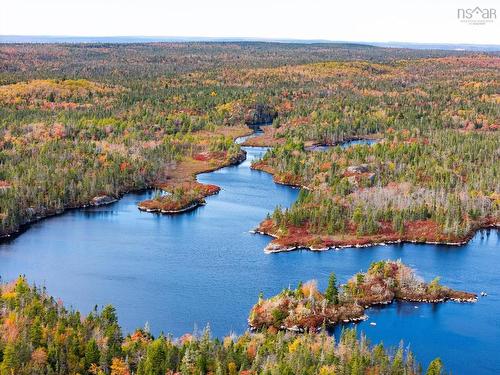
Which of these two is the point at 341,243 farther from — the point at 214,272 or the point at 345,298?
the point at 345,298

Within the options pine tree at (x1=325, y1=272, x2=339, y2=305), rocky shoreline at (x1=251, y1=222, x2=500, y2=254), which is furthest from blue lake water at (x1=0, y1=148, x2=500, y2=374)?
pine tree at (x1=325, y1=272, x2=339, y2=305)

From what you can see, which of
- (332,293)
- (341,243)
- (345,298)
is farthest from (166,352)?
(341,243)

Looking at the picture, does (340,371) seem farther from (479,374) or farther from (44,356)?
(44,356)

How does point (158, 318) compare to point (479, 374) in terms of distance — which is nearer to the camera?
point (479, 374)

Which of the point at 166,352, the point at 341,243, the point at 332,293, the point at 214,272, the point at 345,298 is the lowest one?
the point at 345,298

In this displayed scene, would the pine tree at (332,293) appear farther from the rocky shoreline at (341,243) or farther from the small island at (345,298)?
the rocky shoreline at (341,243)

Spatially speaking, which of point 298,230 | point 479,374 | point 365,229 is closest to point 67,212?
point 298,230
